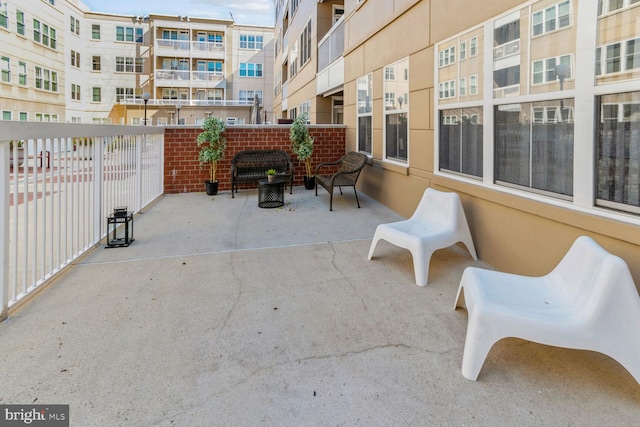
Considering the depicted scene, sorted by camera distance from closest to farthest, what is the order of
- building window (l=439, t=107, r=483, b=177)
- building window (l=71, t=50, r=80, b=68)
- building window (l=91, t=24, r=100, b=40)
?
building window (l=439, t=107, r=483, b=177) → building window (l=71, t=50, r=80, b=68) → building window (l=91, t=24, r=100, b=40)

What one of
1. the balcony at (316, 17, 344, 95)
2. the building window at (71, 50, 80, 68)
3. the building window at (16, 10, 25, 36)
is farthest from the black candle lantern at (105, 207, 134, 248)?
the building window at (71, 50, 80, 68)

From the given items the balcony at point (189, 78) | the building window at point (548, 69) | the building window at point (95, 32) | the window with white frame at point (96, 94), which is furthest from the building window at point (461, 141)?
the building window at point (95, 32)

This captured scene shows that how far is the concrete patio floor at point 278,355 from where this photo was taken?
1.66m

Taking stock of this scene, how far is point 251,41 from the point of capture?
107 ft

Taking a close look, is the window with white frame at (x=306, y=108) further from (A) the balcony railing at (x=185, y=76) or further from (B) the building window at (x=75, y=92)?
(B) the building window at (x=75, y=92)

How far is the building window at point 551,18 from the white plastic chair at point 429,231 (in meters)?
1.57

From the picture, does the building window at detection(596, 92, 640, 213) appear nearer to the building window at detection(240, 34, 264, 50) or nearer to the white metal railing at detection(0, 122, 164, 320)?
the white metal railing at detection(0, 122, 164, 320)

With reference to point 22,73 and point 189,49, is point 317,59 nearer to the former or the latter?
point 22,73

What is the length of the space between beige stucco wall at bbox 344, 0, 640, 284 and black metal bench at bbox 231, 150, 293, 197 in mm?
1586

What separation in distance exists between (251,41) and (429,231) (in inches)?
1342

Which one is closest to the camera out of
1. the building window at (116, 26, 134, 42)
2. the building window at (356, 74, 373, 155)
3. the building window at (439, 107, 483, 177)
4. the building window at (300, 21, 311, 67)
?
the building window at (439, 107, 483, 177)

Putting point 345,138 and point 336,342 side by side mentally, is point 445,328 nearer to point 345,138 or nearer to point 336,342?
point 336,342

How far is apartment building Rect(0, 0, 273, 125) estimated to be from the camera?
29125 millimetres

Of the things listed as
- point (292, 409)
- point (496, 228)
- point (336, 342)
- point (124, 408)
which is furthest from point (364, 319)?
point (496, 228)
